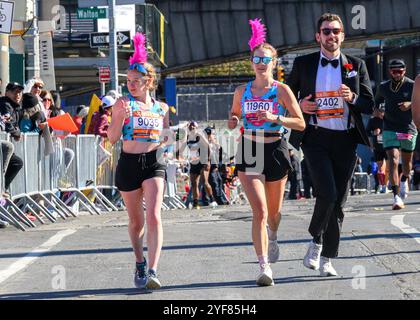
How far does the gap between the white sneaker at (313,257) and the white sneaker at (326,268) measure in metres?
0.10

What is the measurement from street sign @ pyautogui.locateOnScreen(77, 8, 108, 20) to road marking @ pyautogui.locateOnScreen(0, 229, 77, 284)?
13.6 metres

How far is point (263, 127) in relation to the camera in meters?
9.57

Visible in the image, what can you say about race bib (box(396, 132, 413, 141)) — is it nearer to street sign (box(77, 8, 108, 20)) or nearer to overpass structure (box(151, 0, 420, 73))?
street sign (box(77, 8, 108, 20))

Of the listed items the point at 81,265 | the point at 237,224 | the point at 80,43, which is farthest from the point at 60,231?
the point at 80,43

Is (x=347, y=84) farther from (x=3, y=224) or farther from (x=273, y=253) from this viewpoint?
(x=3, y=224)

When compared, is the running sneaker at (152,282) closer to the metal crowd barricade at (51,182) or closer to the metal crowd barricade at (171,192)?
the metal crowd barricade at (51,182)

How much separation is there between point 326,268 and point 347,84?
4.86 ft

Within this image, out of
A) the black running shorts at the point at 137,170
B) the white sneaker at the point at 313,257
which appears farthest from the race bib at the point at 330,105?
the black running shorts at the point at 137,170

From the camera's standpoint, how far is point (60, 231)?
48.7 ft

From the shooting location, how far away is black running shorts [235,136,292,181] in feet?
31.3

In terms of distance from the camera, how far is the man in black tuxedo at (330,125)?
9.52 m
